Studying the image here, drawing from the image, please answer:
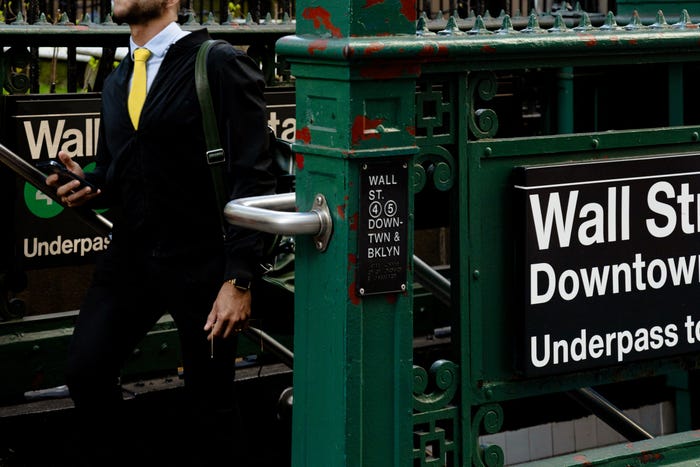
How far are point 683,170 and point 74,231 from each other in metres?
3.46

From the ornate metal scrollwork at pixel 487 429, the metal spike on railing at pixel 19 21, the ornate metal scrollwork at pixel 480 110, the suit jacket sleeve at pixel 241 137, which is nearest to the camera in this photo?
the ornate metal scrollwork at pixel 480 110

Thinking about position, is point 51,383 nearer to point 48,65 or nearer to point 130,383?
point 130,383

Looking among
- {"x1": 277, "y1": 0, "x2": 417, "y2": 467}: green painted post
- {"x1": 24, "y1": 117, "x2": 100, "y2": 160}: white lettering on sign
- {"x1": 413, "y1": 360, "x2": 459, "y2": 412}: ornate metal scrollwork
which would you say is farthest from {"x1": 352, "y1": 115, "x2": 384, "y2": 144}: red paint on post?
{"x1": 24, "y1": 117, "x2": 100, "y2": 160}: white lettering on sign

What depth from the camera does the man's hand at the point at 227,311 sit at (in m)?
4.57

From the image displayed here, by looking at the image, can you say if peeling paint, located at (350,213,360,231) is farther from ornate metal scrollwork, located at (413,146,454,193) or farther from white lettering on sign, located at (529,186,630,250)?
white lettering on sign, located at (529,186,630,250)

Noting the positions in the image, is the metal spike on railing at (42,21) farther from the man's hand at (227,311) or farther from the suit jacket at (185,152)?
the man's hand at (227,311)

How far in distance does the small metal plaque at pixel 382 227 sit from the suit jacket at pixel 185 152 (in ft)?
3.61

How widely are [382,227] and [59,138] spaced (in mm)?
3353

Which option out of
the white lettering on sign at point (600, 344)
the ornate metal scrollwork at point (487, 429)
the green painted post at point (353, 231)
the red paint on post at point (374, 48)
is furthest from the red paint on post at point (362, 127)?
the ornate metal scrollwork at point (487, 429)

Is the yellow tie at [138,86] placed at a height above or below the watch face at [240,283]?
above

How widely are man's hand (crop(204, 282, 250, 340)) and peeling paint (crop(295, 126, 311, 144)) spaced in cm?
107

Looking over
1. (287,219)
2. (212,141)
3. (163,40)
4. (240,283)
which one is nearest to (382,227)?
(287,219)

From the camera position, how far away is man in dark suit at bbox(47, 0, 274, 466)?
4648mm

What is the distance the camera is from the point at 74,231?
21.7ft
